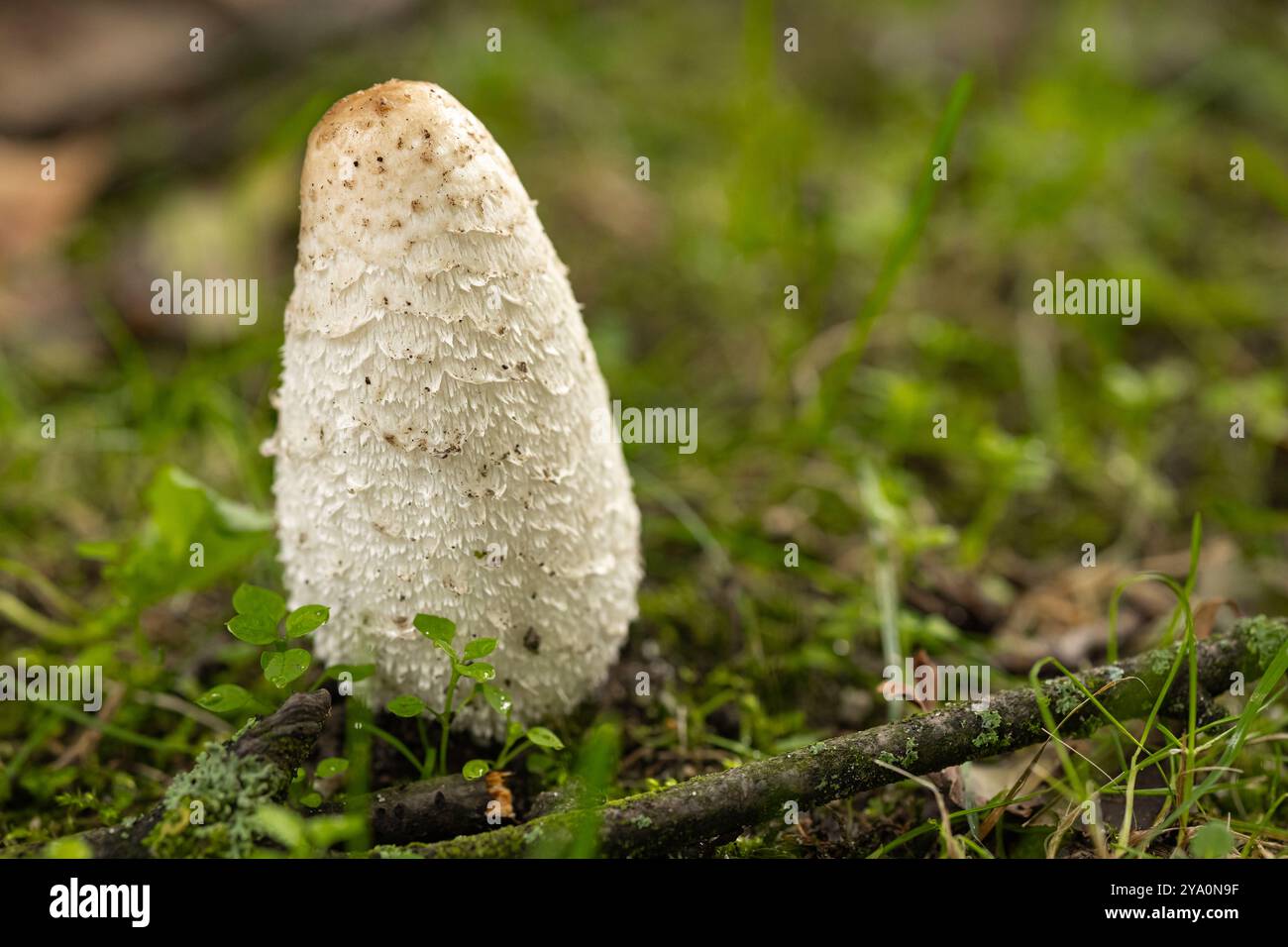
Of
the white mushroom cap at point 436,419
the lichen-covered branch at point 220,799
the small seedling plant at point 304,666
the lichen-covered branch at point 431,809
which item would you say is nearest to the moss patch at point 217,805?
the lichen-covered branch at point 220,799

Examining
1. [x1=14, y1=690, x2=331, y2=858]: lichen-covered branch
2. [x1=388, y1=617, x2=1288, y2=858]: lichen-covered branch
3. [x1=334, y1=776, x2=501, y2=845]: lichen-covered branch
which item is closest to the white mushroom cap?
[x1=334, y1=776, x2=501, y2=845]: lichen-covered branch

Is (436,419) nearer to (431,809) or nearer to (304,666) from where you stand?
(304,666)

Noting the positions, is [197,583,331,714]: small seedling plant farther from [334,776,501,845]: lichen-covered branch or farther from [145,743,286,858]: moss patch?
[334,776,501,845]: lichen-covered branch

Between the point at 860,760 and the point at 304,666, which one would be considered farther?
the point at 304,666

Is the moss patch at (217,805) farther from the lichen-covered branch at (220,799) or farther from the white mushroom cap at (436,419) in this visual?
the white mushroom cap at (436,419)

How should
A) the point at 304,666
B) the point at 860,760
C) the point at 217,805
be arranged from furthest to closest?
the point at 304,666 → the point at 860,760 → the point at 217,805

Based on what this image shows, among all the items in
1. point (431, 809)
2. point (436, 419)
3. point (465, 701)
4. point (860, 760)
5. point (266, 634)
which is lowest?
point (431, 809)

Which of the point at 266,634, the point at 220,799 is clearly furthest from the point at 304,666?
A: the point at 220,799
